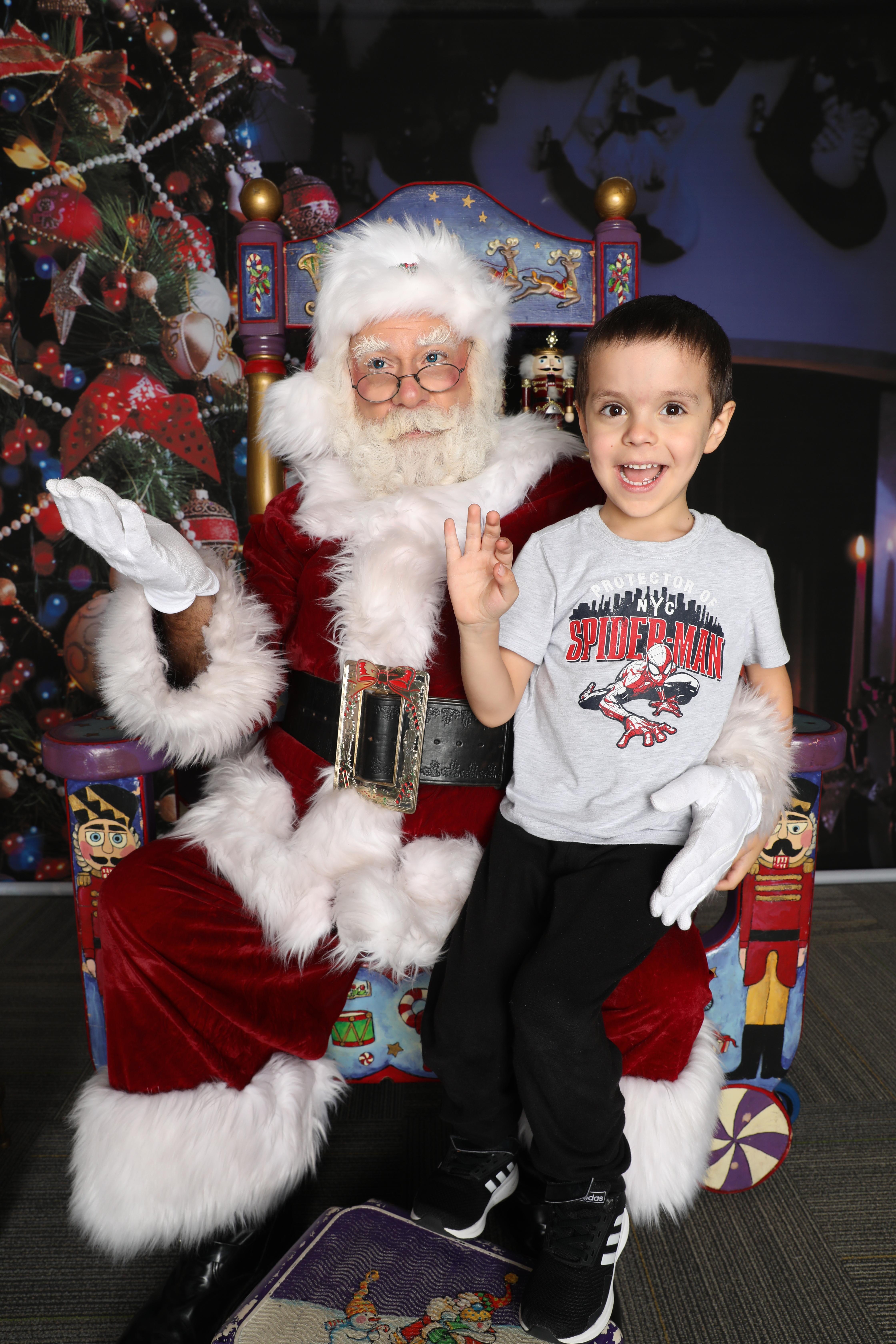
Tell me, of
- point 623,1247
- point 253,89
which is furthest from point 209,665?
point 253,89

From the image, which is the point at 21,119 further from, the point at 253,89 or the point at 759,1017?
the point at 759,1017

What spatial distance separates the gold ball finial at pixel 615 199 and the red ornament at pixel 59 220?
146cm

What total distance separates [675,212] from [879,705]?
1650 millimetres

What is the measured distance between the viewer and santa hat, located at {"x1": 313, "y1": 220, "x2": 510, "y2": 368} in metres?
1.57

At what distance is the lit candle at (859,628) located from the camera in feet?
8.88

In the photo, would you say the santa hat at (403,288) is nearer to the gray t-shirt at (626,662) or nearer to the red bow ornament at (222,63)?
the gray t-shirt at (626,662)

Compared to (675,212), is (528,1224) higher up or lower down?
lower down

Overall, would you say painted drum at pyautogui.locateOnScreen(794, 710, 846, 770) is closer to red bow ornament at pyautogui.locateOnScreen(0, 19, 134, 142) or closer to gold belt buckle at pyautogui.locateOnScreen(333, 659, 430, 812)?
gold belt buckle at pyautogui.locateOnScreen(333, 659, 430, 812)

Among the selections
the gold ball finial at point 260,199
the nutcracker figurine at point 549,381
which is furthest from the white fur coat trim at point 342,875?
the gold ball finial at point 260,199

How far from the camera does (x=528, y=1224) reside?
4.39 ft

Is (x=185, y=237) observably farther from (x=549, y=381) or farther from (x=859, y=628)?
(x=859, y=628)

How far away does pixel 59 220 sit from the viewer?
7.99ft

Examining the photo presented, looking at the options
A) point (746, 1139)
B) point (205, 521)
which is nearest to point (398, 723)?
point (746, 1139)

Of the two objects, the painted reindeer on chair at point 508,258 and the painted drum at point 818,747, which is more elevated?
the painted reindeer on chair at point 508,258
